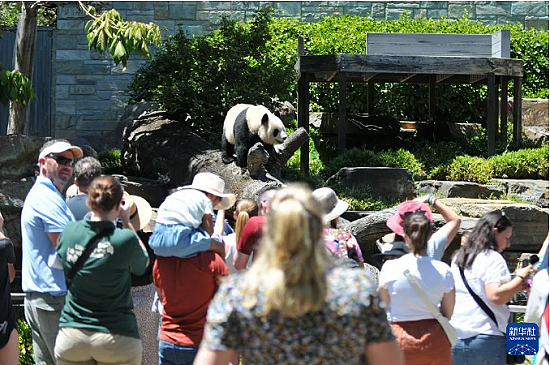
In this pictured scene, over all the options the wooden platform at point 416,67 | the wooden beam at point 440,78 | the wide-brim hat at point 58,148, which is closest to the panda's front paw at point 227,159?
the wooden platform at point 416,67

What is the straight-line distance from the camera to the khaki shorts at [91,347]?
3646 mm

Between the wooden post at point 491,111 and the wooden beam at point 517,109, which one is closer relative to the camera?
the wooden post at point 491,111

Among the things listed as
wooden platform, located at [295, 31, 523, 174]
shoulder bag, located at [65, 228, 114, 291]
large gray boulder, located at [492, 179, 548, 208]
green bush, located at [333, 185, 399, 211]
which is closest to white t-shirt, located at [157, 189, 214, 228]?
Result: shoulder bag, located at [65, 228, 114, 291]

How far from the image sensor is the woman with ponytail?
3.79 metres

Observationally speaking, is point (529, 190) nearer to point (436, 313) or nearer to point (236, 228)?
point (236, 228)

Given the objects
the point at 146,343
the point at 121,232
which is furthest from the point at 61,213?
the point at 146,343

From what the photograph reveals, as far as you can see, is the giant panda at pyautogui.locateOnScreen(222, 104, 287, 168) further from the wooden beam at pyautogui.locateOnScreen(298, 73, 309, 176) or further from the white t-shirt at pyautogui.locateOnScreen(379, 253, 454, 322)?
the white t-shirt at pyautogui.locateOnScreen(379, 253, 454, 322)

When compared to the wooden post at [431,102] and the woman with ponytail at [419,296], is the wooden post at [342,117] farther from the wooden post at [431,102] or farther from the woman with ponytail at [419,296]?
the woman with ponytail at [419,296]

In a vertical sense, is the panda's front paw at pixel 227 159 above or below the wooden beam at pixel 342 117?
below

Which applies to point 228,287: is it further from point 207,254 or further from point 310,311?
point 207,254

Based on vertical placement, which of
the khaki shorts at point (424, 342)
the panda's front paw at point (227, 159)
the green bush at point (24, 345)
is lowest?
the green bush at point (24, 345)

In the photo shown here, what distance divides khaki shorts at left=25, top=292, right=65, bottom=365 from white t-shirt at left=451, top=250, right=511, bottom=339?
218 centimetres

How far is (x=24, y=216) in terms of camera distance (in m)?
4.21

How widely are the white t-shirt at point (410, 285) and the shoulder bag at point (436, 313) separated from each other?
0.02 metres
